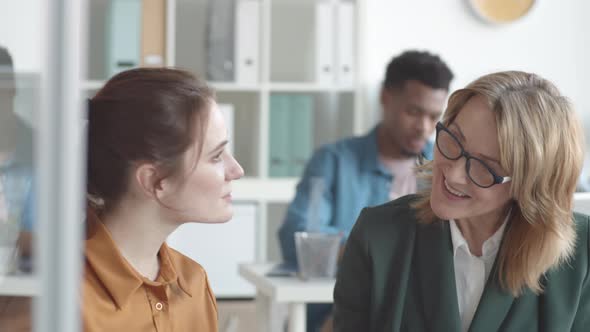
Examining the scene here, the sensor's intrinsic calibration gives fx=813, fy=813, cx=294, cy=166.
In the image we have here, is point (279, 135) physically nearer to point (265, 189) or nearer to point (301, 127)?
point (301, 127)

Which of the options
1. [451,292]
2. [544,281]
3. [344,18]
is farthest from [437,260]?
[344,18]

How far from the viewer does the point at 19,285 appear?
598 mm

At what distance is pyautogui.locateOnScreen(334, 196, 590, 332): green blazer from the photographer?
1279 millimetres

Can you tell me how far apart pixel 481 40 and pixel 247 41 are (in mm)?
1350

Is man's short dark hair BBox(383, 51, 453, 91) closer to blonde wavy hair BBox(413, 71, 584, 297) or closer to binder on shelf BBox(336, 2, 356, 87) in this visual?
binder on shelf BBox(336, 2, 356, 87)

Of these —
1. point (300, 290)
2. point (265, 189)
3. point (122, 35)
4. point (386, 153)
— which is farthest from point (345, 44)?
point (300, 290)

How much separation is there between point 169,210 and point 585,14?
3.87 m

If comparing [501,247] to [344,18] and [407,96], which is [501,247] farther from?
[344,18]

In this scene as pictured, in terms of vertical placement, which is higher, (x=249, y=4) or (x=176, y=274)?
(x=249, y=4)

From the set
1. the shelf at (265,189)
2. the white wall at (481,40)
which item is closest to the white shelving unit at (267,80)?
the shelf at (265,189)

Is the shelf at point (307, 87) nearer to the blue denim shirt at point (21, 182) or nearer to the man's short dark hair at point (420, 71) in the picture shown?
the man's short dark hair at point (420, 71)

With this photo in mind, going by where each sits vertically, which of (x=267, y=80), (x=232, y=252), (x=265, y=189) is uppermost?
(x=267, y=80)

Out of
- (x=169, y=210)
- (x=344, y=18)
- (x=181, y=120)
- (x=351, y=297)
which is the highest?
(x=344, y=18)

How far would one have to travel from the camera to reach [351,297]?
134 centimetres
